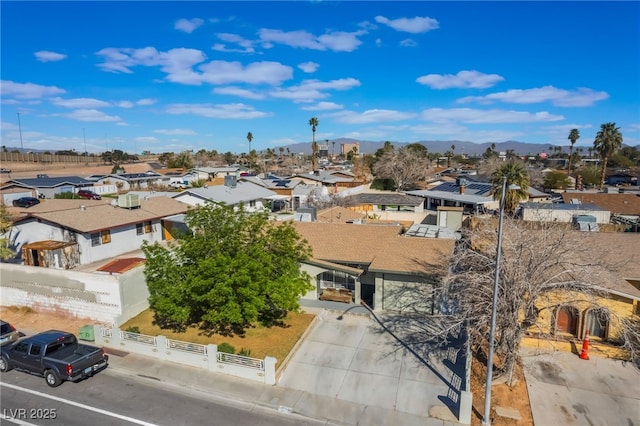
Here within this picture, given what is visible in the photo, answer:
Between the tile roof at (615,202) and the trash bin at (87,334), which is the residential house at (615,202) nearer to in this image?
the tile roof at (615,202)

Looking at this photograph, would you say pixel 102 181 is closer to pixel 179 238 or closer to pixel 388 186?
pixel 388 186

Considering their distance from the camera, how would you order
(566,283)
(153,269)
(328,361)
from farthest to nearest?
(153,269) < (328,361) < (566,283)

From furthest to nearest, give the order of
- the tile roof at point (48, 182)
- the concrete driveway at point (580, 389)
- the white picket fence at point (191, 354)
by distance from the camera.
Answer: the tile roof at point (48, 182) → the white picket fence at point (191, 354) → the concrete driveway at point (580, 389)

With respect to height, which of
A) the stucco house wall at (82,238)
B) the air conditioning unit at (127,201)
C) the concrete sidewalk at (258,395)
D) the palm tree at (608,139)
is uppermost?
the palm tree at (608,139)

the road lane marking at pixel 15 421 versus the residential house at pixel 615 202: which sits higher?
the residential house at pixel 615 202

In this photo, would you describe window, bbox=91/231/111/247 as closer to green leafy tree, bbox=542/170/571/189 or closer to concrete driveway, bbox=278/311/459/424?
concrete driveway, bbox=278/311/459/424

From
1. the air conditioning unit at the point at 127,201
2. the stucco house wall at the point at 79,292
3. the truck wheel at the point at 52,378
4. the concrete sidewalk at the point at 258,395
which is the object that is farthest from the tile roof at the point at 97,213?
the concrete sidewalk at the point at 258,395

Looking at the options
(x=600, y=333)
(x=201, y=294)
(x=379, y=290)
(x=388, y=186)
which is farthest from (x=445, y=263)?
(x=388, y=186)
